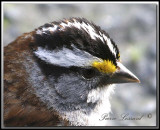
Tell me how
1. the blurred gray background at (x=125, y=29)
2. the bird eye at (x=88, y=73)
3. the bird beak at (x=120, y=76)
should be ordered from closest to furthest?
the bird eye at (x=88, y=73) → the bird beak at (x=120, y=76) → the blurred gray background at (x=125, y=29)

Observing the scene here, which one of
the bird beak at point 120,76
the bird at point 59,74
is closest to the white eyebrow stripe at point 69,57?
the bird at point 59,74

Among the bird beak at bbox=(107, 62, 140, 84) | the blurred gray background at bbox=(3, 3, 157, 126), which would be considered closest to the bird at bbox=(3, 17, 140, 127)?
the bird beak at bbox=(107, 62, 140, 84)

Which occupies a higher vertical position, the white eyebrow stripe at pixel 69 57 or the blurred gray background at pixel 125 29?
the blurred gray background at pixel 125 29

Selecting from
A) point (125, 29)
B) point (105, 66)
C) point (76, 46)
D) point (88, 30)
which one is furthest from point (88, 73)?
point (125, 29)

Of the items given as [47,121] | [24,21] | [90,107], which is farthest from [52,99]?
[24,21]

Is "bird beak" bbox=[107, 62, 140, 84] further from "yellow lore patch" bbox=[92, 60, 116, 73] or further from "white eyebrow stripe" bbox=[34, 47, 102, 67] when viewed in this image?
"white eyebrow stripe" bbox=[34, 47, 102, 67]

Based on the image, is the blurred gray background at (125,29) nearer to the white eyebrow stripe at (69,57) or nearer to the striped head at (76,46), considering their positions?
the striped head at (76,46)

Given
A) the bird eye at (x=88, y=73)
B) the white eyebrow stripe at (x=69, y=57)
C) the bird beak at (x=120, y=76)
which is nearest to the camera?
the white eyebrow stripe at (x=69, y=57)

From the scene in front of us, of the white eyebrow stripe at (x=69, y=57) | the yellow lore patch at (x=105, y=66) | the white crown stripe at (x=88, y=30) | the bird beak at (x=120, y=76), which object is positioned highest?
the white crown stripe at (x=88, y=30)

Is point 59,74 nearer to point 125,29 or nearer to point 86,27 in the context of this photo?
point 86,27
